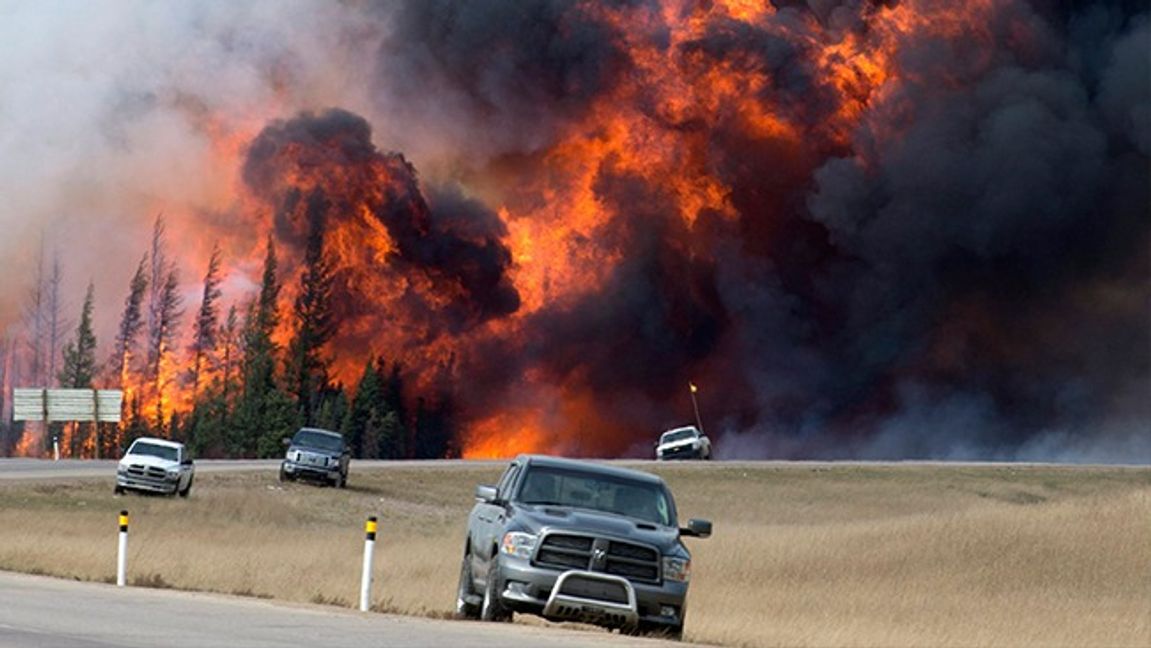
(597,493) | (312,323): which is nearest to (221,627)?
(597,493)

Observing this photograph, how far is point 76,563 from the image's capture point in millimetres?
35906

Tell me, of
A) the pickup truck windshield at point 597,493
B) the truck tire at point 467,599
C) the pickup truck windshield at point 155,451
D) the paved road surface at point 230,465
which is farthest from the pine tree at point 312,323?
the pickup truck windshield at point 597,493

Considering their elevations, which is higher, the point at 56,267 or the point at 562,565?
the point at 56,267

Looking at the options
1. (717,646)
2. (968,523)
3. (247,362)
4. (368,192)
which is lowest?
(717,646)

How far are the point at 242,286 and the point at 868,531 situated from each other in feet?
274

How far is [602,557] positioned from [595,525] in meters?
0.46

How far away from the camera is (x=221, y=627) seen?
21.0m

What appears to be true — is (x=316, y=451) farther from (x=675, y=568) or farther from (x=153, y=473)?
(x=675, y=568)

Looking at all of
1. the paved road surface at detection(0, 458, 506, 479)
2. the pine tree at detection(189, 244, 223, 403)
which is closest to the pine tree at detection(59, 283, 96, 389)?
the pine tree at detection(189, 244, 223, 403)

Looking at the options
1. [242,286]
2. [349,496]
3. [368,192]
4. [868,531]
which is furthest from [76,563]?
[242,286]

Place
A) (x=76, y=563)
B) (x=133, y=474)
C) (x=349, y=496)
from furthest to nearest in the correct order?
(x=349, y=496) → (x=133, y=474) → (x=76, y=563)

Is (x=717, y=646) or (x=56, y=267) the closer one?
(x=717, y=646)

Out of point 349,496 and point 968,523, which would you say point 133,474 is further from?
point 968,523

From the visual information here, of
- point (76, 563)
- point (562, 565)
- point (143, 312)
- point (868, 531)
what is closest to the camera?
point (562, 565)
